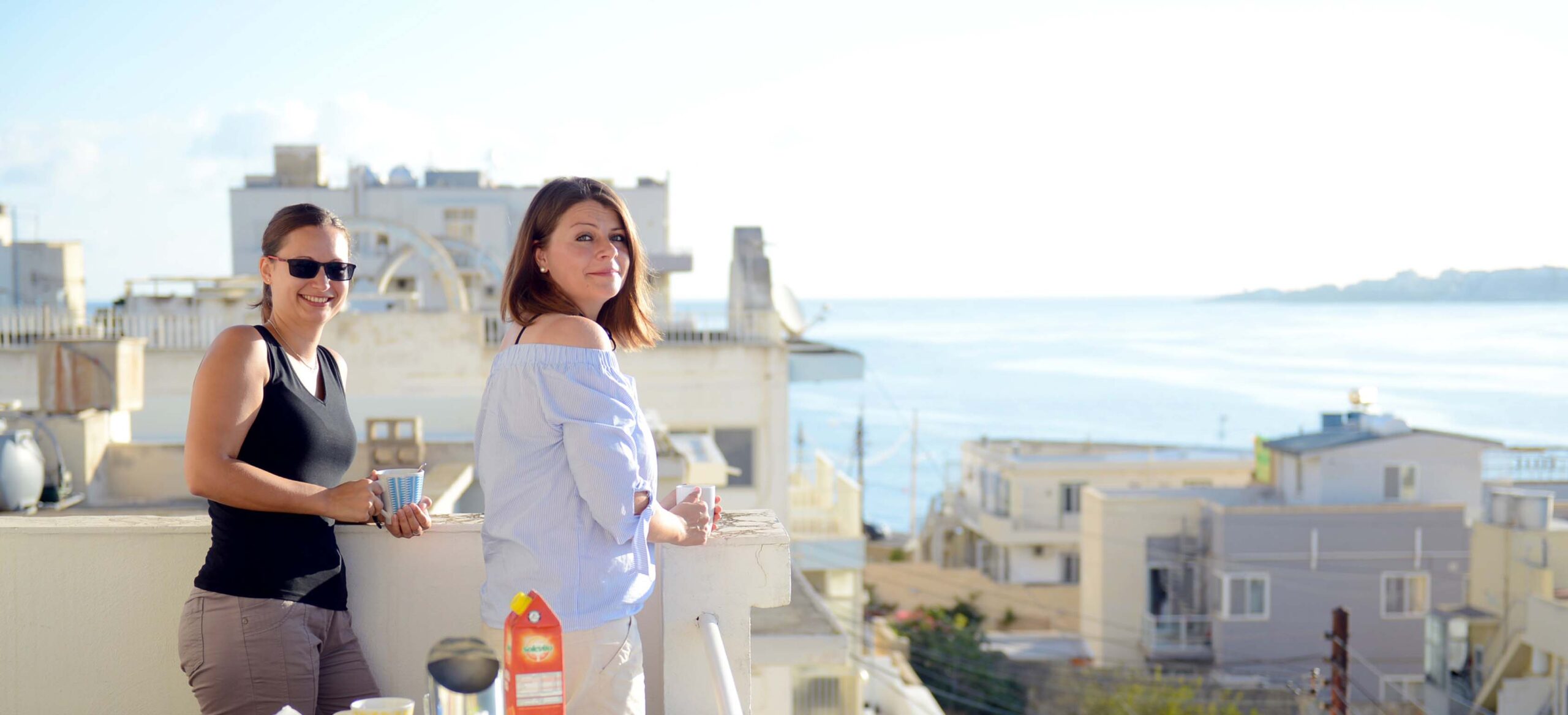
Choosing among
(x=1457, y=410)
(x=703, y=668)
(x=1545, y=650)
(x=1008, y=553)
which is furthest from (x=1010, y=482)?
(x=1457, y=410)

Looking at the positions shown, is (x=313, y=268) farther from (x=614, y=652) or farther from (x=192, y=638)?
(x=614, y=652)

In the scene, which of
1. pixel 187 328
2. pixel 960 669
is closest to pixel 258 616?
pixel 187 328

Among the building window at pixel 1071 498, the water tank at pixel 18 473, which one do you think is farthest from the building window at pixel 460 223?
the water tank at pixel 18 473

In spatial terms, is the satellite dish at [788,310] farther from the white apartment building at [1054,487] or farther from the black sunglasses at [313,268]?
the black sunglasses at [313,268]

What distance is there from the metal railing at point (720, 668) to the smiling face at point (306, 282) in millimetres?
1288

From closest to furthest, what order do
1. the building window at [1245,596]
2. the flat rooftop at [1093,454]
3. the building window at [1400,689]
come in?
the building window at [1400,689] → the building window at [1245,596] → the flat rooftop at [1093,454]

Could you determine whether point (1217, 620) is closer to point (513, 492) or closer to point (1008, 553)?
point (1008, 553)

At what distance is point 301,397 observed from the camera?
297 centimetres

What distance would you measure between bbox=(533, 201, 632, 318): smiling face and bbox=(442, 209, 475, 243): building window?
3784 cm

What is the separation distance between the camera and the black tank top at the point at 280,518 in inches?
115

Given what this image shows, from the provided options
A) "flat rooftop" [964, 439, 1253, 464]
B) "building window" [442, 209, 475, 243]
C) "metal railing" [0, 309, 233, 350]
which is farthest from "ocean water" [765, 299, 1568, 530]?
"metal railing" [0, 309, 233, 350]

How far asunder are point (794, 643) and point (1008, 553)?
3503 cm

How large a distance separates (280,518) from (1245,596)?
2777cm

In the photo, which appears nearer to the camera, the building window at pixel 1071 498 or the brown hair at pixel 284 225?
the brown hair at pixel 284 225
